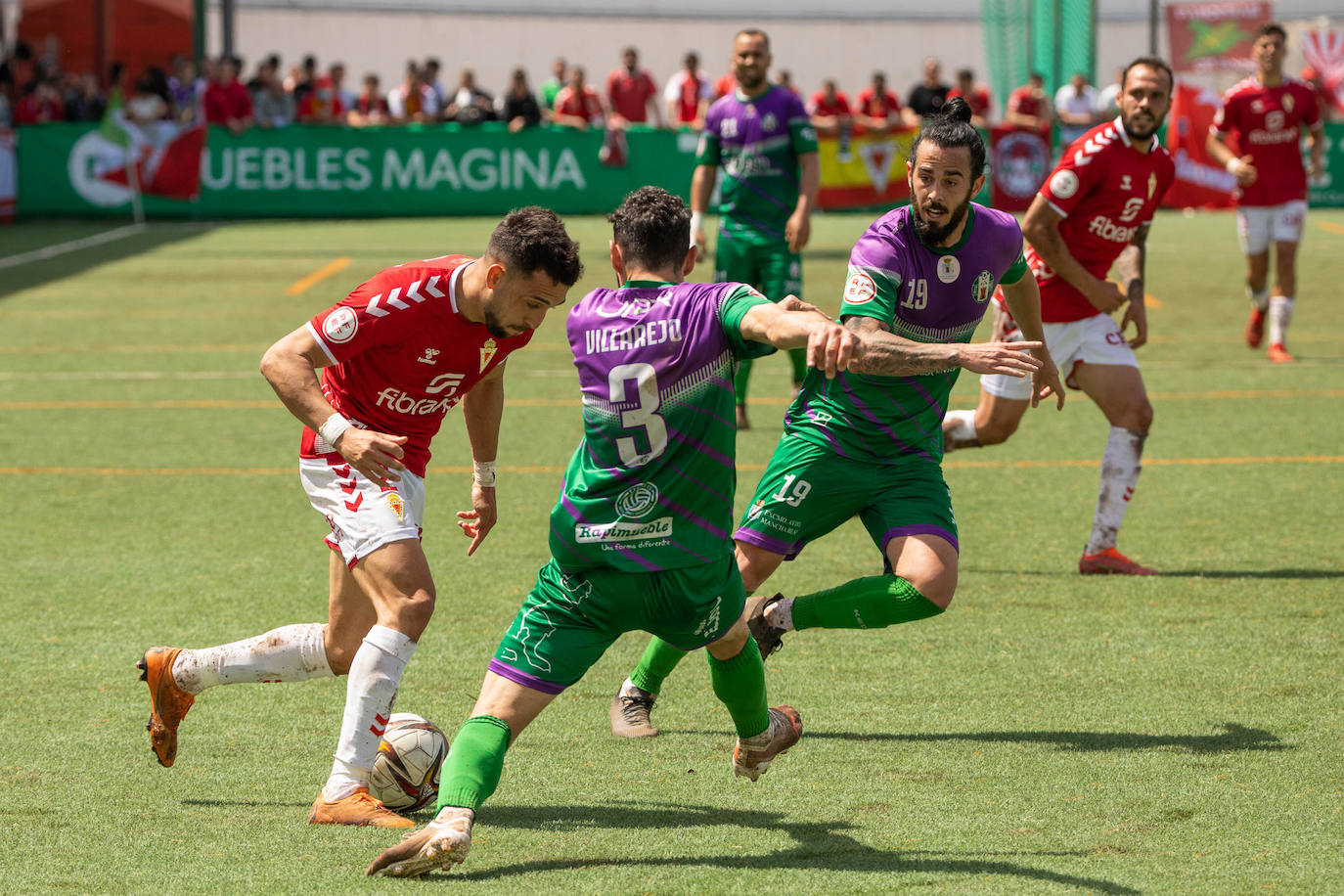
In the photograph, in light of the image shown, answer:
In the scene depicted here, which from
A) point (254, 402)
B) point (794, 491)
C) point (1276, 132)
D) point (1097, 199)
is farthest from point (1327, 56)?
point (794, 491)

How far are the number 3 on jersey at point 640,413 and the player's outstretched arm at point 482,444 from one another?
1120 mm

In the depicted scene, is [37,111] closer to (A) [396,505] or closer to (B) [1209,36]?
(A) [396,505]

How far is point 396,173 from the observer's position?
88.3 feet

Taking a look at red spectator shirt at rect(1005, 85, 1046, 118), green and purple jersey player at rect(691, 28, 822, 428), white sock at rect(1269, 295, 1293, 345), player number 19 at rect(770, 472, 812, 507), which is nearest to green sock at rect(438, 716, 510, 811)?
player number 19 at rect(770, 472, 812, 507)

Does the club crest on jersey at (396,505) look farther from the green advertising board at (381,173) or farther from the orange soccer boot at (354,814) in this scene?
the green advertising board at (381,173)

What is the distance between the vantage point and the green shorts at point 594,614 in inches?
169

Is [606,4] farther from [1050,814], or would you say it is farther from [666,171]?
[1050,814]

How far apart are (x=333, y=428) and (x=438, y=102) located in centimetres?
2454

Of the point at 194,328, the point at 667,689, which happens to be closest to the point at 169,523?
the point at 667,689

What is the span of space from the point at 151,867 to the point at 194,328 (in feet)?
40.2

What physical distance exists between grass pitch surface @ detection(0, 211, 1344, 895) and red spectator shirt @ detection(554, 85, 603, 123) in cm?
1593

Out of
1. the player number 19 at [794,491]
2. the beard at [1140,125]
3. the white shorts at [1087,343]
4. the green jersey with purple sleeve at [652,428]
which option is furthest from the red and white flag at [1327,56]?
the green jersey with purple sleeve at [652,428]

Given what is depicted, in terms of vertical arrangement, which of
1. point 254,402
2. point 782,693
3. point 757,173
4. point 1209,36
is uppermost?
point 1209,36

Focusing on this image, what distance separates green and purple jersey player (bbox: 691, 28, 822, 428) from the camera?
11.0 metres
